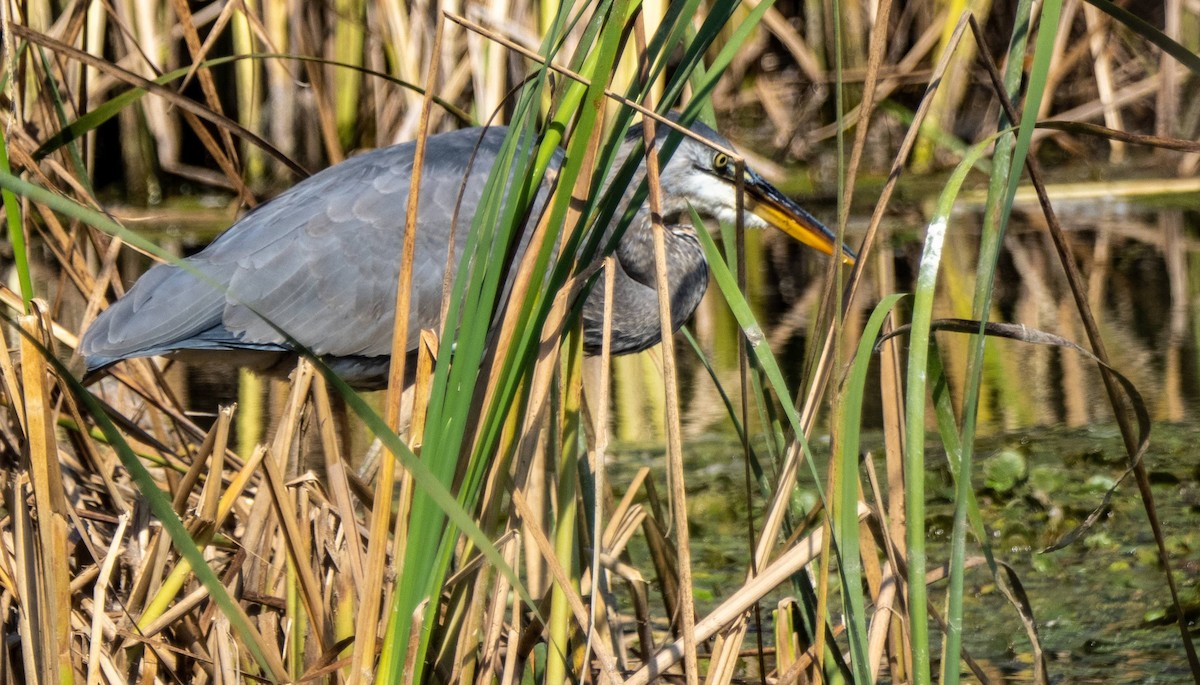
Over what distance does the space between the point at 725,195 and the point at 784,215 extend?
6.1 inches

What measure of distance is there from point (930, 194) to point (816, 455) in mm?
2976

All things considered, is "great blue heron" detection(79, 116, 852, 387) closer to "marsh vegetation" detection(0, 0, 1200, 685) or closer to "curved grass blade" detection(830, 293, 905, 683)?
"marsh vegetation" detection(0, 0, 1200, 685)

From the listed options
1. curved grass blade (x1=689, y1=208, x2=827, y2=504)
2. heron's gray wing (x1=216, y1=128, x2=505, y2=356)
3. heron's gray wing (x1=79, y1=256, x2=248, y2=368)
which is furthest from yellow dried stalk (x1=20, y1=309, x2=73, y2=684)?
heron's gray wing (x1=216, y1=128, x2=505, y2=356)

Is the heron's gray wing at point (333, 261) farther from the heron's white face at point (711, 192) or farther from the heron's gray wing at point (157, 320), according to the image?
the heron's white face at point (711, 192)

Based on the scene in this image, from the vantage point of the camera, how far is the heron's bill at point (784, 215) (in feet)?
10.5

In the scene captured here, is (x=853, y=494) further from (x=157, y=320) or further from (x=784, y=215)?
(x=784, y=215)

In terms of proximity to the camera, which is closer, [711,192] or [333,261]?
[333,261]

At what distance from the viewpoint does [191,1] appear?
6.11m

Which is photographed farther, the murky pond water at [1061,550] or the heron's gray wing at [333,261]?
the heron's gray wing at [333,261]

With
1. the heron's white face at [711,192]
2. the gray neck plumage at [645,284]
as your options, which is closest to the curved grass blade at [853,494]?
the gray neck plumage at [645,284]

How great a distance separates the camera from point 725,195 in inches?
129

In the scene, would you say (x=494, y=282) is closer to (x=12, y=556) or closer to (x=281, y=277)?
(x=12, y=556)

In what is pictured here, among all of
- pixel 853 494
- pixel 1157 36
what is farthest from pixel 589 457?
pixel 1157 36

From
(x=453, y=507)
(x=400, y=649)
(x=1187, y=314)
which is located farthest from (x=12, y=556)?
(x=1187, y=314)
